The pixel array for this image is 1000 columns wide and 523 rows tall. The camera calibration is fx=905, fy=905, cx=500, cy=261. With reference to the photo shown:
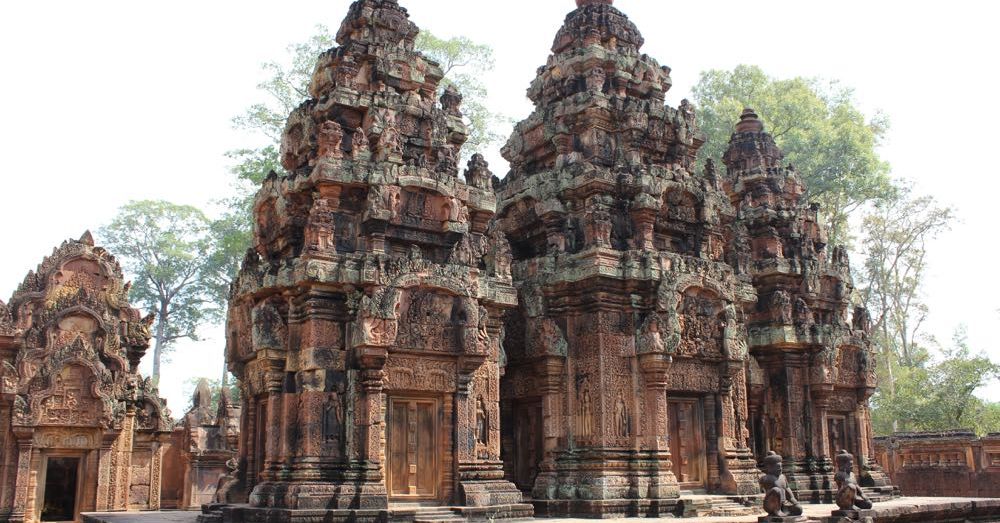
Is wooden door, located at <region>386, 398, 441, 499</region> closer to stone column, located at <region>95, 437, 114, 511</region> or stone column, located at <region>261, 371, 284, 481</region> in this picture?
stone column, located at <region>261, 371, 284, 481</region>

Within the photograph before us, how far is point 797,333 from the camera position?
16875 mm

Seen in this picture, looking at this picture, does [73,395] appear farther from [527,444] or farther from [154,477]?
[527,444]

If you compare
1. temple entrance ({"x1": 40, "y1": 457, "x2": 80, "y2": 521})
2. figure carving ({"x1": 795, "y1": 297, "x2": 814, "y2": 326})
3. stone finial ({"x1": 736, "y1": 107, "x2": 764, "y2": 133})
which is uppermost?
stone finial ({"x1": 736, "y1": 107, "x2": 764, "y2": 133})

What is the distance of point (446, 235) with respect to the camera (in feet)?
39.3

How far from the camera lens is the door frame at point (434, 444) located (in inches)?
434

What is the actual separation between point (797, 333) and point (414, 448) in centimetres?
874

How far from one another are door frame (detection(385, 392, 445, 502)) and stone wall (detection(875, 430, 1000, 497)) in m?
14.1

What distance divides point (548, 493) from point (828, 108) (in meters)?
20.3

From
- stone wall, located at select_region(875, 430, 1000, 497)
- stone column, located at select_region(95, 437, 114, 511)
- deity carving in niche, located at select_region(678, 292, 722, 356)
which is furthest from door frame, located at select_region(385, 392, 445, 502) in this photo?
stone wall, located at select_region(875, 430, 1000, 497)

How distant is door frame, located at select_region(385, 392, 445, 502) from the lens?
1102cm

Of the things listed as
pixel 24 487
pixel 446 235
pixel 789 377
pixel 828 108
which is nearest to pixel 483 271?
pixel 446 235

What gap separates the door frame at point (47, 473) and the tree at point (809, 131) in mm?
18978

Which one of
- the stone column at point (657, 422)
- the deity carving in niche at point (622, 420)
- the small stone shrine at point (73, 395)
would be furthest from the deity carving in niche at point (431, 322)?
the small stone shrine at point (73, 395)

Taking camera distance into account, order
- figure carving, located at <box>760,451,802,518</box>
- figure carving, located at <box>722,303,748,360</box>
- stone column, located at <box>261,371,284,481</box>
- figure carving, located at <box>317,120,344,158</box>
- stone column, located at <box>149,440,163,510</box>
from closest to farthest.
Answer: figure carving, located at <box>760,451,802,518</box>, stone column, located at <box>261,371,284,481</box>, figure carving, located at <box>317,120,344,158</box>, figure carving, located at <box>722,303,748,360</box>, stone column, located at <box>149,440,163,510</box>
